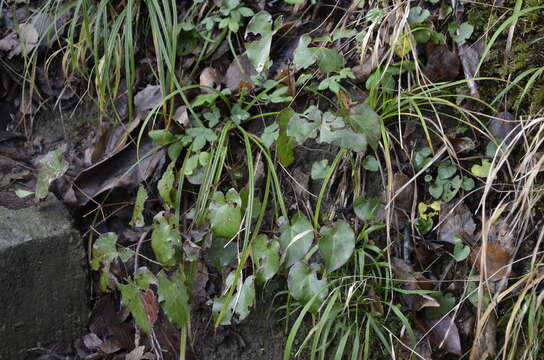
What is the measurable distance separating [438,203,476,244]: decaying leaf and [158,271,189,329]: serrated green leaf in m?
0.75

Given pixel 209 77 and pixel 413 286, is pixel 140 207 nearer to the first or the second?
pixel 209 77

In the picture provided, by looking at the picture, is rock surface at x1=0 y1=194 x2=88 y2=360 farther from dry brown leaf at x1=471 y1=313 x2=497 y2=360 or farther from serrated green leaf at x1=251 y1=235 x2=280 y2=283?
dry brown leaf at x1=471 y1=313 x2=497 y2=360

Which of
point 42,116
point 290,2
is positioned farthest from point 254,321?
point 42,116

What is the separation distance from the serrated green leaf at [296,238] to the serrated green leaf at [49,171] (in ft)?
2.30

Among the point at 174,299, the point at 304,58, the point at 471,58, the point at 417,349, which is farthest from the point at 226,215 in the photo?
the point at 471,58

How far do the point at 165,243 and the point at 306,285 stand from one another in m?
0.43

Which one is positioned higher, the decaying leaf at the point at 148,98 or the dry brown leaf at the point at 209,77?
the dry brown leaf at the point at 209,77

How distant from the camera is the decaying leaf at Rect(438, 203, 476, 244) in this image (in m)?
1.71

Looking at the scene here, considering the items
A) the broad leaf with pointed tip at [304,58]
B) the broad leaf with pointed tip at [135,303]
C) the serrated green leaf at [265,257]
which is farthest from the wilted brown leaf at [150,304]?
the broad leaf with pointed tip at [304,58]

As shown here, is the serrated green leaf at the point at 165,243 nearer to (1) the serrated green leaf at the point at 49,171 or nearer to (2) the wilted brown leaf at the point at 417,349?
(1) the serrated green leaf at the point at 49,171

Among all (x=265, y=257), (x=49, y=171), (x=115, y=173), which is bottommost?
(x=265, y=257)

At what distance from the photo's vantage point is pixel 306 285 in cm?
165

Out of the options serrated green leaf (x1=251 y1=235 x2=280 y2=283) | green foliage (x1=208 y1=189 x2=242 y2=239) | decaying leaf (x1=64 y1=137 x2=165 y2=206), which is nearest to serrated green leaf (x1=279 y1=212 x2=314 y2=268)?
serrated green leaf (x1=251 y1=235 x2=280 y2=283)

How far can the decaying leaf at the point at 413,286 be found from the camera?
5.45ft
